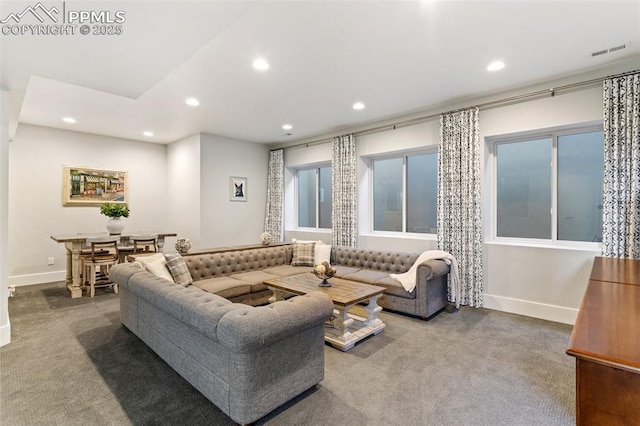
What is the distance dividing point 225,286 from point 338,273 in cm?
163

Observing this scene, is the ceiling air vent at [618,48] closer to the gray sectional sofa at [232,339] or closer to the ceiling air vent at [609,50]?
the ceiling air vent at [609,50]

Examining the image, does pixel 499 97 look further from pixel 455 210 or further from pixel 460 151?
pixel 455 210

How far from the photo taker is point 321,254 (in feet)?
17.2

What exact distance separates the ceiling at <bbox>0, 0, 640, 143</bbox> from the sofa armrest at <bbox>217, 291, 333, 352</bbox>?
198 centimetres

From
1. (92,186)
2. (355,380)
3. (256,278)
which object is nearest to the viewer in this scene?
(355,380)

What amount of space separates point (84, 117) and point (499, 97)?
6.59 metres

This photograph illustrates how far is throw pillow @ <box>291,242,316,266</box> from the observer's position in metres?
5.15

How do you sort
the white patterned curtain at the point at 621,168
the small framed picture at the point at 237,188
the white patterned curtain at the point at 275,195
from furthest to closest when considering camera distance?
the white patterned curtain at the point at 275,195 → the small framed picture at the point at 237,188 → the white patterned curtain at the point at 621,168

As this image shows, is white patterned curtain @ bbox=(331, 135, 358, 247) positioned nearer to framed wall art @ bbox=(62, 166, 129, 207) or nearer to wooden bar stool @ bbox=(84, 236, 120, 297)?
wooden bar stool @ bbox=(84, 236, 120, 297)

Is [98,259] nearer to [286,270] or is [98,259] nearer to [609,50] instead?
[286,270]

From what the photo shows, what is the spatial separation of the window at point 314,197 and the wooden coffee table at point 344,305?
10.3 feet

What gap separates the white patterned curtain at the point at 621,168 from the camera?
10.5ft

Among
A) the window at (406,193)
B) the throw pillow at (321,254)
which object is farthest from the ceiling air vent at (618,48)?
the throw pillow at (321,254)

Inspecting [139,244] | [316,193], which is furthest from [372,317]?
[139,244]
